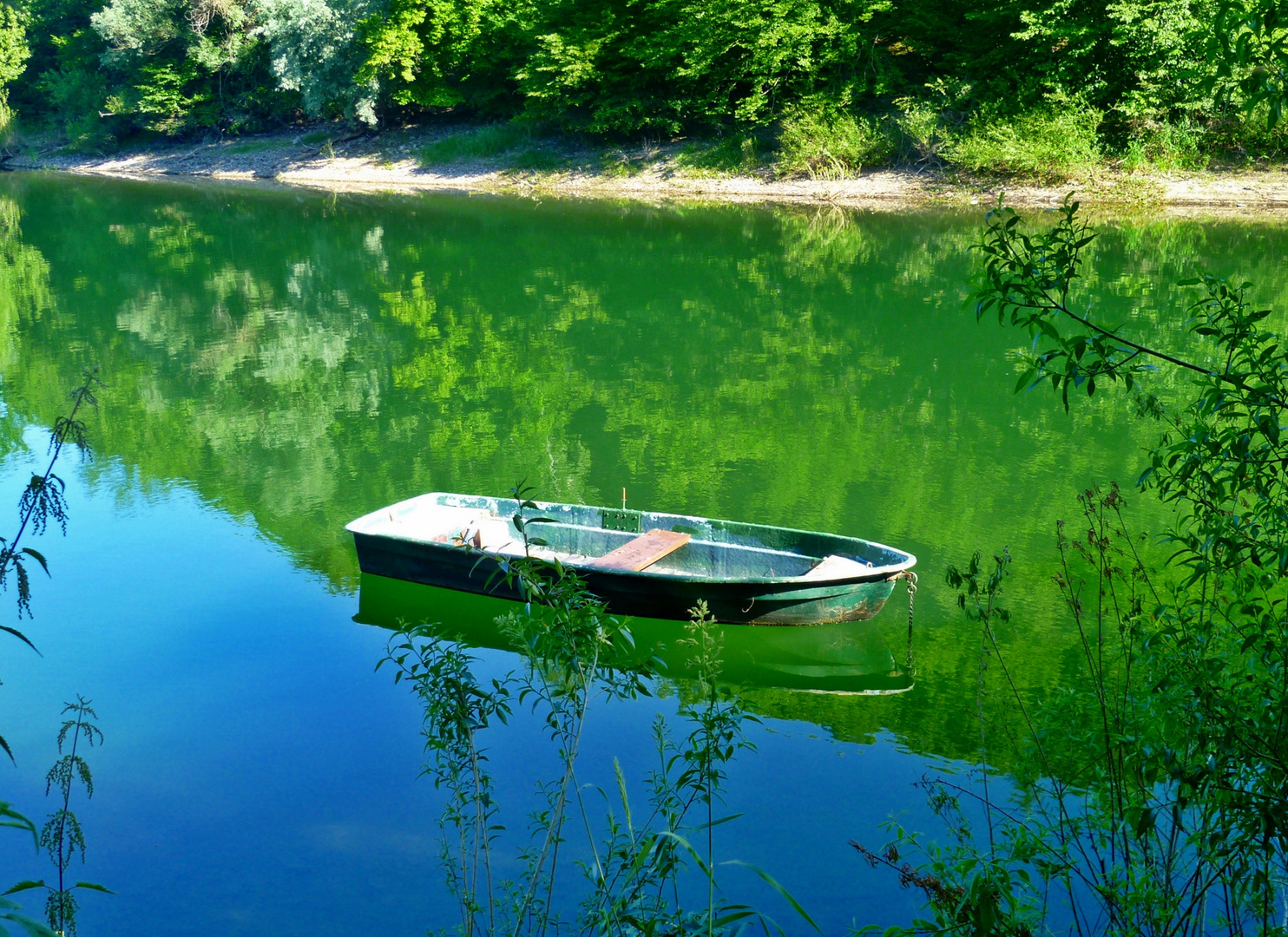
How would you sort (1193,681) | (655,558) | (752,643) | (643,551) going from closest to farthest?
(1193,681) < (752,643) < (655,558) < (643,551)

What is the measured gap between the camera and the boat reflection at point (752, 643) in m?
7.68

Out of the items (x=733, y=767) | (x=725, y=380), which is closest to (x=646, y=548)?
(x=733, y=767)

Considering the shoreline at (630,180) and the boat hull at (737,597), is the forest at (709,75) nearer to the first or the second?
the shoreline at (630,180)

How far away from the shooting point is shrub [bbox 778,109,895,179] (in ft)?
106

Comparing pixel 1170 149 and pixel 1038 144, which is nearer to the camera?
pixel 1170 149

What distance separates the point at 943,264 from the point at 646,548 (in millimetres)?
15441

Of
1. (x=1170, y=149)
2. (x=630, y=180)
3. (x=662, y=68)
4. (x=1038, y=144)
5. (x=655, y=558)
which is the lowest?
(x=655, y=558)

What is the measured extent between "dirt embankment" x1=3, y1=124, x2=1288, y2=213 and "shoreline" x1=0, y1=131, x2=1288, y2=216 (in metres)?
0.04

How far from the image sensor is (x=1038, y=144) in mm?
29203

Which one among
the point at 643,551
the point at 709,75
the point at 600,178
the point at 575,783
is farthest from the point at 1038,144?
the point at 575,783

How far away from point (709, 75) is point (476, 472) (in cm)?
2723

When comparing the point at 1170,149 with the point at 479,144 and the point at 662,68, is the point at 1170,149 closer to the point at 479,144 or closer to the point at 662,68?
the point at 662,68

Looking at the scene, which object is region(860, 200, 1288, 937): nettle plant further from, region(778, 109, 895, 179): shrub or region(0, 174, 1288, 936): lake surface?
region(778, 109, 895, 179): shrub

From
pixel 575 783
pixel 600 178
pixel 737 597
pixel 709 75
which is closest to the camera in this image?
pixel 575 783
